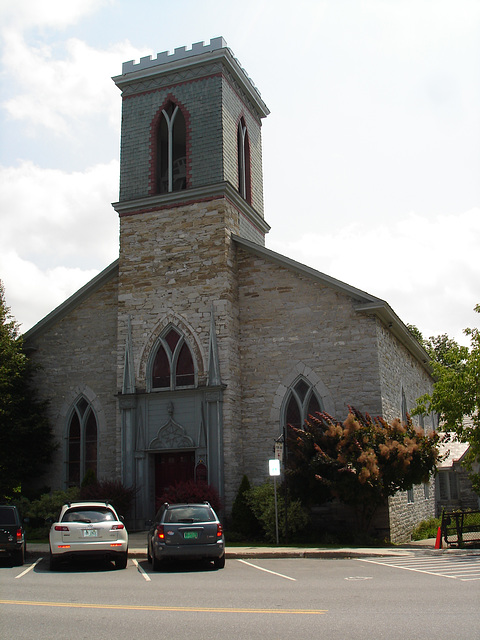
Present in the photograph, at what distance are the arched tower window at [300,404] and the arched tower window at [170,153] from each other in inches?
334

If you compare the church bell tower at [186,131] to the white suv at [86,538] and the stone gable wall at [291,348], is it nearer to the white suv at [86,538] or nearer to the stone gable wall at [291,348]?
the stone gable wall at [291,348]

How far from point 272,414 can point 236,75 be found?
516 inches

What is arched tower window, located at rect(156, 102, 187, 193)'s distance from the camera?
24.6m

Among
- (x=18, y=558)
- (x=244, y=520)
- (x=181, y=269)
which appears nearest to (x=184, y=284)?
(x=181, y=269)

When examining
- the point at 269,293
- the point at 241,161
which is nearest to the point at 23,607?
the point at 269,293

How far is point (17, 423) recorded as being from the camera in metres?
23.0

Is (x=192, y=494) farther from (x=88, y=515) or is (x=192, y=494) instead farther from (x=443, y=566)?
(x=443, y=566)

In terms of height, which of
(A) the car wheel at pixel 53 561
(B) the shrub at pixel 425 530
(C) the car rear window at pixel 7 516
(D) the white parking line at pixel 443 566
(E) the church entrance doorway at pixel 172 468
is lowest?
(B) the shrub at pixel 425 530

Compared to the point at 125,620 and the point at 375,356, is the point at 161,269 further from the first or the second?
the point at 125,620

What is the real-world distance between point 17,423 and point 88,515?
404 inches

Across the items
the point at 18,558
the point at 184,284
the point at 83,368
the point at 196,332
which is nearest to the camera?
the point at 18,558

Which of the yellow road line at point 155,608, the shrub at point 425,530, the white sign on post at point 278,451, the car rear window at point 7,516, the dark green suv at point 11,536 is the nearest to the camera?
the yellow road line at point 155,608

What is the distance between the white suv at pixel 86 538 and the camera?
44.1 ft

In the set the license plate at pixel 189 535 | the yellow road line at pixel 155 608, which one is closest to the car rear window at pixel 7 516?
the license plate at pixel 189 535
